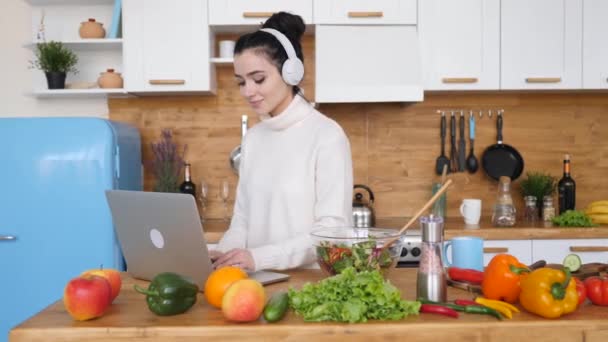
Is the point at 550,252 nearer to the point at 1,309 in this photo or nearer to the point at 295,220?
the point at 295,220

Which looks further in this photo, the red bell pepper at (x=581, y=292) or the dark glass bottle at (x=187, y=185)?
the dark glass bottle at (x=187, y=185)

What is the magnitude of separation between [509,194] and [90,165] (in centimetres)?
220

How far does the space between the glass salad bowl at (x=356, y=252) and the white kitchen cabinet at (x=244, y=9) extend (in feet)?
6.56

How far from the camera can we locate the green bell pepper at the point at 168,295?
1.28 meters

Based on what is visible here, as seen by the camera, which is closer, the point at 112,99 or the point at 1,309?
the point at 1,309

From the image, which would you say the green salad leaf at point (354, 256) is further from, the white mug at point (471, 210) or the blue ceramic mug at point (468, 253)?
the white mug at point (471, 210)

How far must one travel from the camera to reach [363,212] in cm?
337

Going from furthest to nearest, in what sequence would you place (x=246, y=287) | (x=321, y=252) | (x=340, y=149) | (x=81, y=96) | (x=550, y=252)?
(x=81, y=96) → (x=550, y=252) → (x=340, y=149) → (x=321, y=252) → (x=246, y=287)

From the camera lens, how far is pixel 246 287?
1242 mm

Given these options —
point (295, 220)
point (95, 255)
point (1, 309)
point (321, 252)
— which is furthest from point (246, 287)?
point (1, 309)

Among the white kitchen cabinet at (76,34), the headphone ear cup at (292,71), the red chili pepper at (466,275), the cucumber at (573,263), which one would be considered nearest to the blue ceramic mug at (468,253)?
the red chili pepper at (466,275)

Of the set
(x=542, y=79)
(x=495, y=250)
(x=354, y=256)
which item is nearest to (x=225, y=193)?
(x=495, y=250)

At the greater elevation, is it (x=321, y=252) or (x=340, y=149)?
(x=340, y=149)

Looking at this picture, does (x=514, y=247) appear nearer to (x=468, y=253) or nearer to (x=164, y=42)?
(x=468, y=253)
